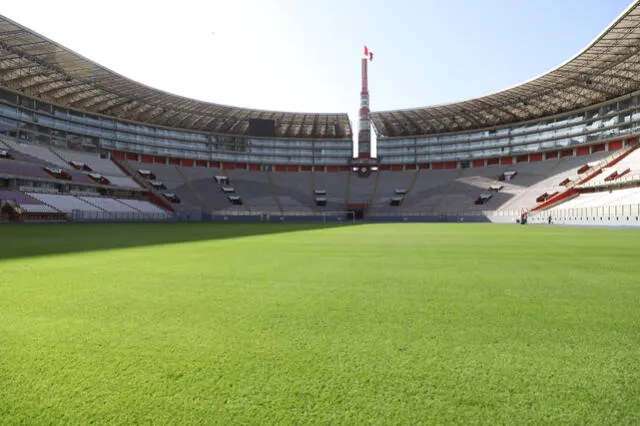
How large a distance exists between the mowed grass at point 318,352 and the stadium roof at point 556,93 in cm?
4167

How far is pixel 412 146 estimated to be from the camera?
74.7m

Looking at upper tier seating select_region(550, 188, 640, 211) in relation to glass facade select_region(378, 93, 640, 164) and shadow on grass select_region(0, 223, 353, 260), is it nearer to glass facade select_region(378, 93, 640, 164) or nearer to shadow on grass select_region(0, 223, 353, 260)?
glass facade select_region(378, 93, 640, 164)

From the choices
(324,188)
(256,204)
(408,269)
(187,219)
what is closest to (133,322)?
(408,269)

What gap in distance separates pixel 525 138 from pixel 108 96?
2619 inches

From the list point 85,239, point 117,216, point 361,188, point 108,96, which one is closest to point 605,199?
point 361,188

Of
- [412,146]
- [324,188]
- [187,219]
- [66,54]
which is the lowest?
[187,219]

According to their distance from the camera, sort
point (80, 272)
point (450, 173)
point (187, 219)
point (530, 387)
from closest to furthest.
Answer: point (530, 387) < point (80, 272) < point (187, 219) < point (450, 173)

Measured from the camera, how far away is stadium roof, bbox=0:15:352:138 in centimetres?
3928

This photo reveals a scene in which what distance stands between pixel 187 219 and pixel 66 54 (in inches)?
926

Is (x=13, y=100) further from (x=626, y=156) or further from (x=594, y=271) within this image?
(x=626, y=156)

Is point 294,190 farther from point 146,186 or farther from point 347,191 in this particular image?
point 146,186

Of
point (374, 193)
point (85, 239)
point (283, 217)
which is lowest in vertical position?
point (283, 217)

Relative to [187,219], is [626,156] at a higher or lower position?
higher

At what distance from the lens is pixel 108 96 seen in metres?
55.3
